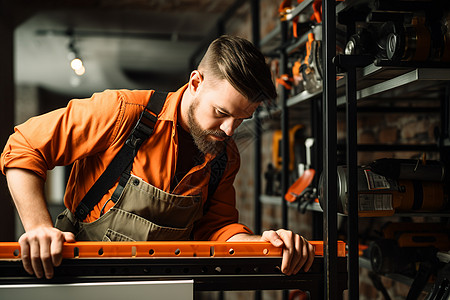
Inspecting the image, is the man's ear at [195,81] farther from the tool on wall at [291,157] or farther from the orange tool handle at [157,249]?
the tool on wall at [291,157]

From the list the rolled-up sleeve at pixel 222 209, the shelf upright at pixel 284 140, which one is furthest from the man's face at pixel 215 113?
the shelf upright at pixel 284 140

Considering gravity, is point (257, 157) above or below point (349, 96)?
below

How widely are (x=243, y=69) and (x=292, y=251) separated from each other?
0.48 m

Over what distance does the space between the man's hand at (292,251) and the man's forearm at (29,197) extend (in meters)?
0.51

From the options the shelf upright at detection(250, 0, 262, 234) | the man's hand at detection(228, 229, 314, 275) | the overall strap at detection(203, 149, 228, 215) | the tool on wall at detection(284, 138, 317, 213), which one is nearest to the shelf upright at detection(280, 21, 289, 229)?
the tool on wall at detection(284, 138, 317, 213)

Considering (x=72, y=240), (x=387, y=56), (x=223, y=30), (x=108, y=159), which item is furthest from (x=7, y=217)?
(x=387, y=56)

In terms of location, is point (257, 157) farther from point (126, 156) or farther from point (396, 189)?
point (126, 156)

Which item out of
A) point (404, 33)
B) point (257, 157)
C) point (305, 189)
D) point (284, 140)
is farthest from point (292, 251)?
point (257, 157)

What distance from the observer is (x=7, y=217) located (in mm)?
3627

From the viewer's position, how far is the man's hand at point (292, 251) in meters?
1.06

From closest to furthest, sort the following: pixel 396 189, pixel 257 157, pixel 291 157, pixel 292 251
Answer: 1. pixel 292 251
2. pixel 396 189
3. pixel 291 157
4. pixel 257 157

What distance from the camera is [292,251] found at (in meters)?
1.07

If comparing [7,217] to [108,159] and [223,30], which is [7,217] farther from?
[108,159]

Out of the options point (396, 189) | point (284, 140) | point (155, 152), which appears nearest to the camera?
point (155, 152)
